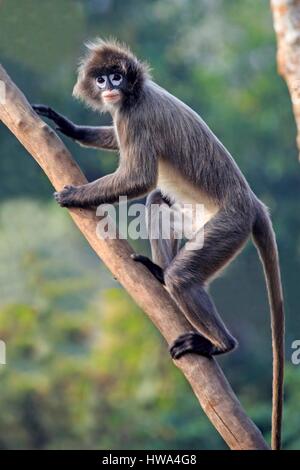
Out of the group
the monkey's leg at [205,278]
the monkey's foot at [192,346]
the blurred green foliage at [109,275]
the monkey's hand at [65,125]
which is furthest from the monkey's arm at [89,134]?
the blurred green foliage at [109,275]

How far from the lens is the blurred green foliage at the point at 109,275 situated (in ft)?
43.9

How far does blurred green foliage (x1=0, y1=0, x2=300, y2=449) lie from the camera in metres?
13.4

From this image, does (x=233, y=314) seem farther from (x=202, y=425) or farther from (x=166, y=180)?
(x=166, y=180)

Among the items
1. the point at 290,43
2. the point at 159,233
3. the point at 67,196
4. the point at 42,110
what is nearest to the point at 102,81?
the point at 42,110

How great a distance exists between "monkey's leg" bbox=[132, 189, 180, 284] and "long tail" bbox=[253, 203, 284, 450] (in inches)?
16.9

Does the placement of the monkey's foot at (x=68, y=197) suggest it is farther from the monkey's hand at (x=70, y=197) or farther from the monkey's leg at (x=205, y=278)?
the monkey's leg at (x=205, y=278)

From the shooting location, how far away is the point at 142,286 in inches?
168

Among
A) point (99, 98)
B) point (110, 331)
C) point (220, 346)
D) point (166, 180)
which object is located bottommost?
point (110, 331)

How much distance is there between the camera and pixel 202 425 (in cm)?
1338

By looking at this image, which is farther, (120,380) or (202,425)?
(120,380)

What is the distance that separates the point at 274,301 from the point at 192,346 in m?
0.43

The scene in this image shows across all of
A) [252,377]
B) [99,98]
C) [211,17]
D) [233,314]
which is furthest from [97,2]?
[99,98]

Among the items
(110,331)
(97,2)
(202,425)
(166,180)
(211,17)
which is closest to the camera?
(166,180)

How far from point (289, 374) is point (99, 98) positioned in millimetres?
9718
